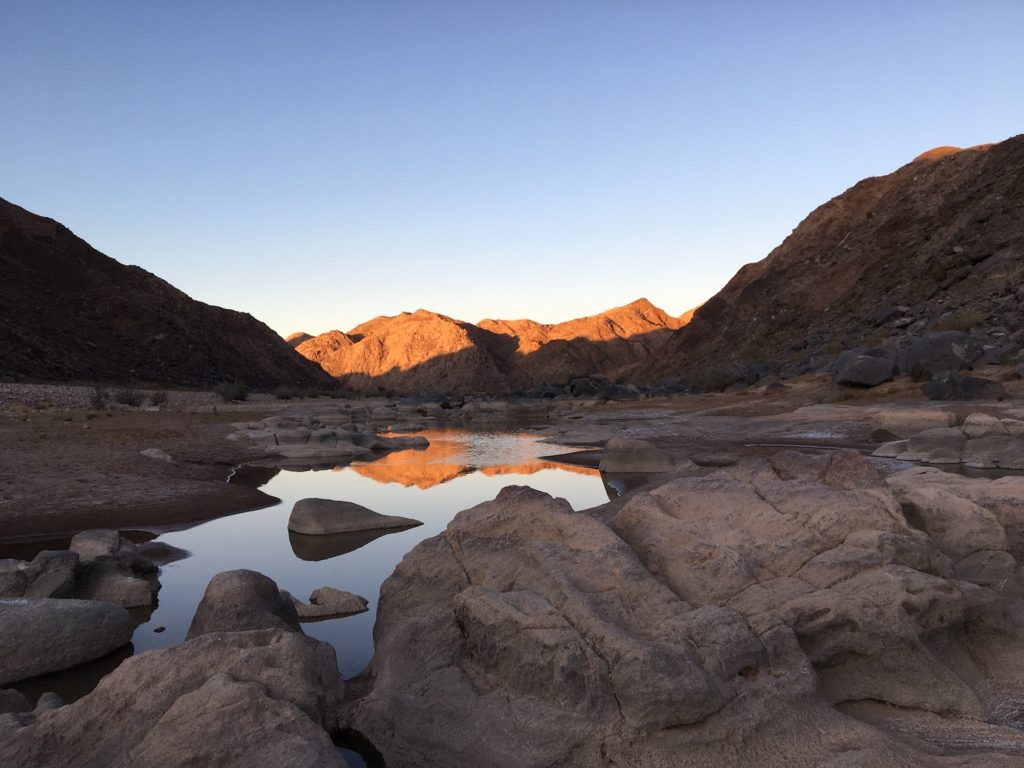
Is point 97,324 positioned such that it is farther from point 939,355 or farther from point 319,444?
point 939,355

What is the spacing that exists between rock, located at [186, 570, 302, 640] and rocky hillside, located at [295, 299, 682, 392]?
259 ft

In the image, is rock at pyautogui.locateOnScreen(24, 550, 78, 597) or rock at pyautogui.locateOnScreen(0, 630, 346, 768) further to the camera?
rock at pyautogui.locateOnScreen(24, 550, 78, 597)

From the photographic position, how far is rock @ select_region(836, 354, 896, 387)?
2231cm

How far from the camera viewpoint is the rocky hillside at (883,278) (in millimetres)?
29812

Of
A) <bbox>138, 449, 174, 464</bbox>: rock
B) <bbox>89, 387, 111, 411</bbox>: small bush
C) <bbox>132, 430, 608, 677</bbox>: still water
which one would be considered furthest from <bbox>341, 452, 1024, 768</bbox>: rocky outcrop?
<bbox>89, 387, 111, 411</bbox>: small bush

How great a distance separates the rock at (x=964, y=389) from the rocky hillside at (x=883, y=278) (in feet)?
16.7

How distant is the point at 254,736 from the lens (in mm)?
3131

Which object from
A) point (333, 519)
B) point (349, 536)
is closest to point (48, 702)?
point (349, 536)

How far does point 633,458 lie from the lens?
13523 millimetres

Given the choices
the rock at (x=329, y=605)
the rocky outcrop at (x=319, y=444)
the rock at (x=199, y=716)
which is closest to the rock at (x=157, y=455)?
the rocky outcrop at (x=319, y=444)

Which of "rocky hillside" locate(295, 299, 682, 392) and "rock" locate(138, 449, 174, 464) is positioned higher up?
"rocky hillside" locate(295, 299, 682, 392)

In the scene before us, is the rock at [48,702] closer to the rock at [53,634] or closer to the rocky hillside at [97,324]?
the rock at [53,634]

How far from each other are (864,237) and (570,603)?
5000 centimetres

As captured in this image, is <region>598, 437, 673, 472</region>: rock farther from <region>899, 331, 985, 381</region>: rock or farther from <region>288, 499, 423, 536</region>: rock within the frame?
<region>899, 331, 985, 381</region>: rock
